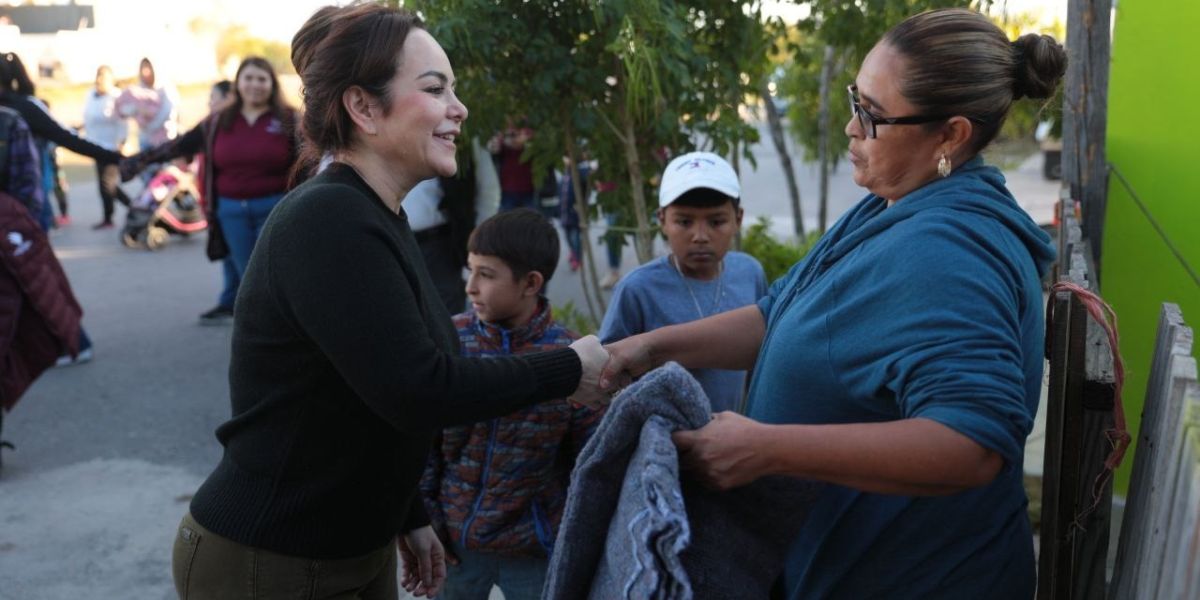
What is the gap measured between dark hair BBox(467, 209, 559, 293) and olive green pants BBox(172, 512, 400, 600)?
1.10 m

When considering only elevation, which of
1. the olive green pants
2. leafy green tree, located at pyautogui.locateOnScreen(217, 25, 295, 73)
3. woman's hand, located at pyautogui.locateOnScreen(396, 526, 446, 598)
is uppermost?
leafy green tree, located at pyautogui.locateOnScreen(217, 25, 295, 73)

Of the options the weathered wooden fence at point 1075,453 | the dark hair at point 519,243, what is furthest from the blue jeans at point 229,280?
the weathered wooden fence at point 1075,453

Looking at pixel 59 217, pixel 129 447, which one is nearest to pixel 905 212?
pixel 129 447

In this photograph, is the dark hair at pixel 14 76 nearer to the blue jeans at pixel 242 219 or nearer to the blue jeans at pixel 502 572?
the blue jeans at pixel 242 219

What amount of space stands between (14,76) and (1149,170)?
20.7 ft

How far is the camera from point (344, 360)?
1.97 meters

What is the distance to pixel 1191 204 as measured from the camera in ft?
15.3

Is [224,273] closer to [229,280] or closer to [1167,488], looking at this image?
[229,280]

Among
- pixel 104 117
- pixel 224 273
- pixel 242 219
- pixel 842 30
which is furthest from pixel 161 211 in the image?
pixel 842 30

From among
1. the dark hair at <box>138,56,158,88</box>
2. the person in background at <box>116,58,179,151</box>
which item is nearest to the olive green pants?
the person in background at <box>116,58,179,151</box>

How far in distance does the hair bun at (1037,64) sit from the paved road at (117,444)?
3.94 m

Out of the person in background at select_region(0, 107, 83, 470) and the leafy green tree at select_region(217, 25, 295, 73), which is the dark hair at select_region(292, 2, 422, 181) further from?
the leafy green tree at select_region(217, 25, 295, 73)

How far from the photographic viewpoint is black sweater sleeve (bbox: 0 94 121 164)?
691cm

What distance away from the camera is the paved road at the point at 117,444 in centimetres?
489
